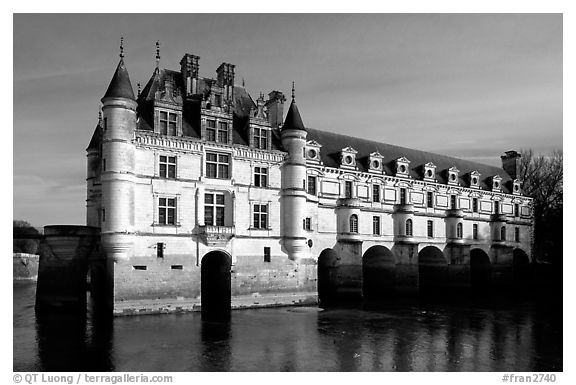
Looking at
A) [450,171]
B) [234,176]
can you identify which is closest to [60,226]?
[234,176]

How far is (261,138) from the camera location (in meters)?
33.0

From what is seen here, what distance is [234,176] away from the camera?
31750 mm

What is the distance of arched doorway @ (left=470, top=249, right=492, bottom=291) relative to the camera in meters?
48.6

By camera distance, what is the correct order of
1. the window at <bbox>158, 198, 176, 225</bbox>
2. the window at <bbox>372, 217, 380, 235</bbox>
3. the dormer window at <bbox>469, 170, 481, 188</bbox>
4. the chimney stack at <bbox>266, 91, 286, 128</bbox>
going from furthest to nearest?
the dormer window at <bbox>469, 170, 481, 188</bbox>
the window at <bbox>372, 217, 380, 235</bbox>
the chimney stack at <bbox>266, 91, 286, 128</bbox>
the window at <bbox>158, 198, 176, 225</bbox>

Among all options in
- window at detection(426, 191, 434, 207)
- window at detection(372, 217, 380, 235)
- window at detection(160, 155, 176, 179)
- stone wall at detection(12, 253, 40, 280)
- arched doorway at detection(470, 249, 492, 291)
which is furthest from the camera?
stone wall at detection(12, 253, 40, 280)

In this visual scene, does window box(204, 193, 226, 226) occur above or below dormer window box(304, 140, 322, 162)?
below

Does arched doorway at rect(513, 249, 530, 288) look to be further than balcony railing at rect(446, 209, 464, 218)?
Yes

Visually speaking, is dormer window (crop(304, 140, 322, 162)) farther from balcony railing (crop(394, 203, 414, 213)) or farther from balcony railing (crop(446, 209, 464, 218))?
balcony railing (crop(446, 209, 464, 218))

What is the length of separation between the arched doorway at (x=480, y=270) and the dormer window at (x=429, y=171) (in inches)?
391

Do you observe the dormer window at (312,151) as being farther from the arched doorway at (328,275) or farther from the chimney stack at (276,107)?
the arched doorway at (328,275)

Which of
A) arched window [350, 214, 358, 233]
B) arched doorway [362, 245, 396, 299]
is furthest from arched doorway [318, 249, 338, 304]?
arched doorway [362, 245, 396, 299]

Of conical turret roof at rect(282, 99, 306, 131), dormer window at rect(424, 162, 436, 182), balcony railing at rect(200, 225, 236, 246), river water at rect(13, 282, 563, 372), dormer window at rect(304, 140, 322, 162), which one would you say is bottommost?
river water at rect(13, 282, 563, 372)

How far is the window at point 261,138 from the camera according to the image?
32.9 m
